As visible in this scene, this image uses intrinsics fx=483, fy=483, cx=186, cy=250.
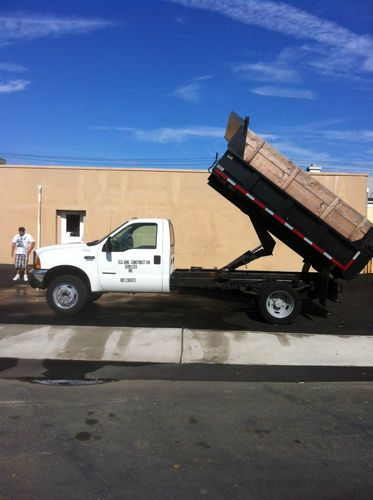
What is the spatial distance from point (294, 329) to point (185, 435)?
481 centimetres

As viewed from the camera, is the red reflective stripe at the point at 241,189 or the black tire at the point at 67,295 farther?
the black tire at the point at 67,295

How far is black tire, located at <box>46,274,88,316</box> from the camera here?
30.9ft

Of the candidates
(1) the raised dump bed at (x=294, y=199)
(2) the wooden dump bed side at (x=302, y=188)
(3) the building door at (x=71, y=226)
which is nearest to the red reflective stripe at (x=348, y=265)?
(1) the raised dump bed at (x=294, y=199)

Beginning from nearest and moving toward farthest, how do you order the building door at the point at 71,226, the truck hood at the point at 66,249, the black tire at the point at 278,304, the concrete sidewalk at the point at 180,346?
the concrete sidewalk at the point at 180,346 → the black tire at the point at 278,304 → the truck hood at the point at 66,249 → the building door at the point at 71,226

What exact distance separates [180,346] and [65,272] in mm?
3404

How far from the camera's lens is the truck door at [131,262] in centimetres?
943

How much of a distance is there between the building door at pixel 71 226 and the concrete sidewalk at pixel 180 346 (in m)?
9.86

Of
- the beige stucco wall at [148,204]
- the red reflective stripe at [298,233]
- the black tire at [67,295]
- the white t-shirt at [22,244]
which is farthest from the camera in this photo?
the beige stucco wall at [148,204]

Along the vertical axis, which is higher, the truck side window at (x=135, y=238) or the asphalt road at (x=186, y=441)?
the truck side window at (x=135, y=238)

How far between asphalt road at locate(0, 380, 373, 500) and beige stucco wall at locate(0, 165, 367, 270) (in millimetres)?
11366

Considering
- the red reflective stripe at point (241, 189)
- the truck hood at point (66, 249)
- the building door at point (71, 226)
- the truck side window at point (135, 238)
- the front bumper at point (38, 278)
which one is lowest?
the front bumper at point (38, 278)

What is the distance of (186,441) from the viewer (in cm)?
416

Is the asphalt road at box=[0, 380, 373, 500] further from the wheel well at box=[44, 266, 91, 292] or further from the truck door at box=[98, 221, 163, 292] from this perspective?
the wheel well at box=[44, 266, 91, 292]

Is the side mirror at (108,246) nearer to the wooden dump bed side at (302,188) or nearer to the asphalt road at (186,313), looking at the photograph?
the asphalt road at (186,313)
